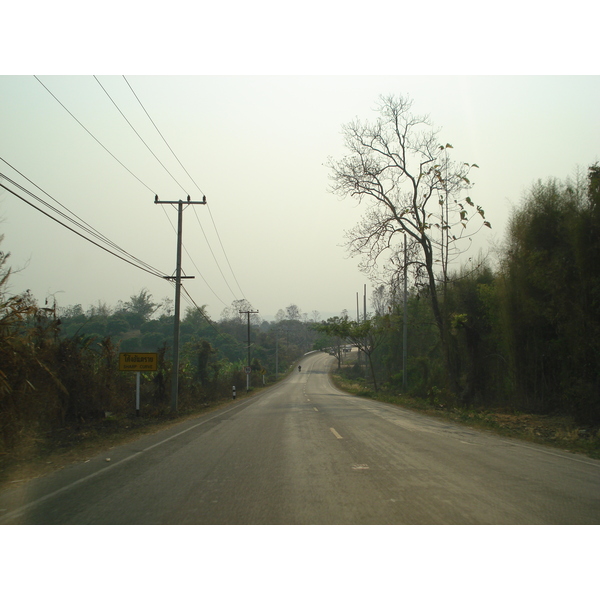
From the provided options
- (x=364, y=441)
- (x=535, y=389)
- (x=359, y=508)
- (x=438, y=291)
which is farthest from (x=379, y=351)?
(x=359, y=508)

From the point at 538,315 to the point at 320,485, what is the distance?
13243 mm

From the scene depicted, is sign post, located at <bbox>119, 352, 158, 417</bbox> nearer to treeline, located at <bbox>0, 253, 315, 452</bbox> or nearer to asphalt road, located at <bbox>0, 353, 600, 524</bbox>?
treeline, located at <bbox>0, 253, 315, 452</bbox>

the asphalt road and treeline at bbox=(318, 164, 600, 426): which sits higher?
treeline at bbox=(318, 164, 600, 426)

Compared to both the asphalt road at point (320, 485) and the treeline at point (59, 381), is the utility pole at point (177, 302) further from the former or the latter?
the asphalt road at point (320, 485)

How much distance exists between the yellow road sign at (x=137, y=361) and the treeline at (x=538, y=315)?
14.5 m

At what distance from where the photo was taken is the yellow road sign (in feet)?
63.7

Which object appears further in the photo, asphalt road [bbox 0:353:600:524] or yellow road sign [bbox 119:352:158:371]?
yellow road sign [bbox 119:352:158:371]

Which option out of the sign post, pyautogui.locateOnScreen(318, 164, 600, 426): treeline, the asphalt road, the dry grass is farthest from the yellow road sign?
pyautogui.locateOnScreen(318, 164, 600, 426): treeline

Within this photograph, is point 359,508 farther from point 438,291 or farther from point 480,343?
point 438,291

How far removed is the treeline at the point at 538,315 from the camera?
14297 millimetres

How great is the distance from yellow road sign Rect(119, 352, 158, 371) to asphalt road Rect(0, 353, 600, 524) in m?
7.54

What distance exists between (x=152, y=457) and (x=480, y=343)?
67.1 feet

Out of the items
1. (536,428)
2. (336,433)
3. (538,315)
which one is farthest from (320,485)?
(538,315)

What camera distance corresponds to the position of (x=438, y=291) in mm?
29656
